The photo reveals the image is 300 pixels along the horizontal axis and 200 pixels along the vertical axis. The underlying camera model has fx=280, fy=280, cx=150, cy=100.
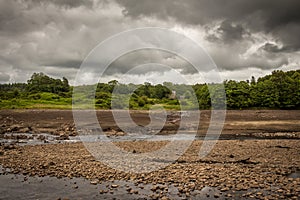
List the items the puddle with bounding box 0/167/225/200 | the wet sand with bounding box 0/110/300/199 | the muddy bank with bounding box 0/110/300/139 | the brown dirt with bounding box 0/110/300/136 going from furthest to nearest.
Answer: the brown dirt with bounding box 0/110/300/136 → the muddy bank with bounding box 0/110/300/139 → the wet sand with bounding box 0/110/300/199 → the puddle with bounding box 0/167/225/200

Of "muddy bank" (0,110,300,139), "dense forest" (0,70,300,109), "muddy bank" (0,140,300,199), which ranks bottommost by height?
"muddy bank" (0,140,300,199)

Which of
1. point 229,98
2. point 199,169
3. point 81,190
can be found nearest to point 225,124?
point 199,169

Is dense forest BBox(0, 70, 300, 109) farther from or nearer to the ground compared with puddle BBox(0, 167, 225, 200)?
farther from the ground

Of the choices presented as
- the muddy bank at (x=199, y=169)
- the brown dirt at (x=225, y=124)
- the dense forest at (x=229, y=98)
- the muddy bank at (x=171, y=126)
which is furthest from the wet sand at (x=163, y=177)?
the dense forest at (x=229, y=98)

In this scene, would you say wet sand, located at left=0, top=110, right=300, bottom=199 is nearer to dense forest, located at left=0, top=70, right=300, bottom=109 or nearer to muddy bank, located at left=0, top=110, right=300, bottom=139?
muddy bank, located at left=0, top=110, right=300, bottom=139

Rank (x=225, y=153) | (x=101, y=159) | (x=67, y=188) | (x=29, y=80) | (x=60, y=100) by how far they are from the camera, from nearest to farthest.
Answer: (x=67, y=188)
(x=101, y=159)
(x=225, y=153)
(x=60, y=100)
(x=29, y=80)

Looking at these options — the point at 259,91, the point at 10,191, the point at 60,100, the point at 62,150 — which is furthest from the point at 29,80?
the point at 10,191

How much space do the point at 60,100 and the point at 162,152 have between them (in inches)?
3683

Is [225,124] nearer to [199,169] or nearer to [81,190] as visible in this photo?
[199,169]

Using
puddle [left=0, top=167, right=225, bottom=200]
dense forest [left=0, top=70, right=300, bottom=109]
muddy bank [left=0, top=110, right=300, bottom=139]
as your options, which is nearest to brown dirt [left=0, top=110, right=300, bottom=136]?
muddy bank [left=0, top=110, right=300, bottom=139]

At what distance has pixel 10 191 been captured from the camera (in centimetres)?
1416

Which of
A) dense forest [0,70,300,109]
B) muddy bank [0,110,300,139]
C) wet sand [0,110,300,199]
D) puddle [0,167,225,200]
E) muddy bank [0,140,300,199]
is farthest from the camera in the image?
dense forest [0,70,300,109]

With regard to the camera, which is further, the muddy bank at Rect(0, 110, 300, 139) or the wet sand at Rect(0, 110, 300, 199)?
the muddy bank at Rect(0, 110, 300, 139)

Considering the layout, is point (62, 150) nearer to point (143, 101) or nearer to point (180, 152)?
point (180, 152)
